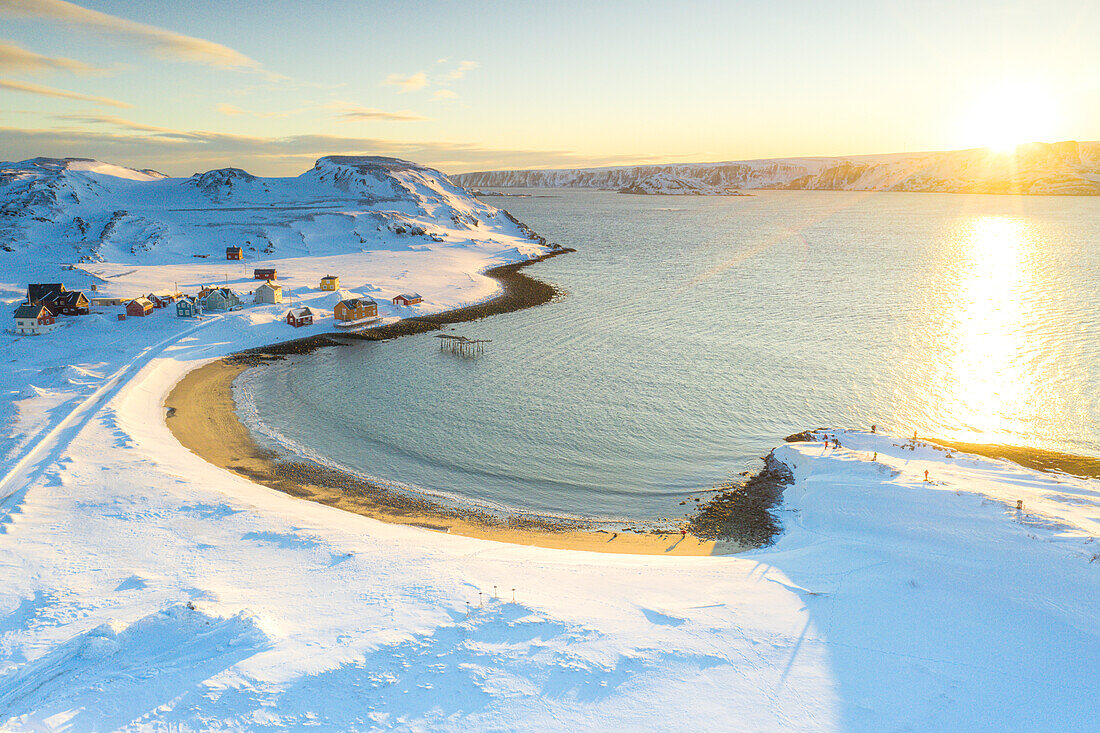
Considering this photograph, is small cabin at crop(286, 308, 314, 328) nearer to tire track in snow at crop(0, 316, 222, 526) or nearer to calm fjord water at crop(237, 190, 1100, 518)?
calm fjord water at crop(237, 190, 1100, 518)

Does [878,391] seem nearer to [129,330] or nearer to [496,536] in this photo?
[496,536]

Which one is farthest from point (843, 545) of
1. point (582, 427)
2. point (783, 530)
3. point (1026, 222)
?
point (1026, 222)

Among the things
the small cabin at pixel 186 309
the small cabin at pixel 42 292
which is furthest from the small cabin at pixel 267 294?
the small cabin at pixel 42 292

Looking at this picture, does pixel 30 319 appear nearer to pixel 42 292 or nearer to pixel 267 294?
pixel 42 292

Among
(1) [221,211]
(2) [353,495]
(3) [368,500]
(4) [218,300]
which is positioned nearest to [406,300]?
(4) [218,300]

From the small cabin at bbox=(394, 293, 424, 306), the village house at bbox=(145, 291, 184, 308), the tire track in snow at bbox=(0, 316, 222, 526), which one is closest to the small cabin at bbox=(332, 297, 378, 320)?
the small cabin at bbox=(394, 293, 424, 306)

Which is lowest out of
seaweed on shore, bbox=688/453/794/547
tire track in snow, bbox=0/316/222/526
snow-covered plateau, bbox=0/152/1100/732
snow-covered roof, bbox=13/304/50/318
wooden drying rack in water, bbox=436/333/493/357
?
seaweed on shore, bbox=688/453/794/547

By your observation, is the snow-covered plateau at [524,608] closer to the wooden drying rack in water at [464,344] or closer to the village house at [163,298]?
the wooden drying rack in water at [464,344]
